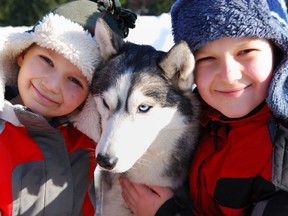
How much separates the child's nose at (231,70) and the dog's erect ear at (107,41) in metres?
0.57

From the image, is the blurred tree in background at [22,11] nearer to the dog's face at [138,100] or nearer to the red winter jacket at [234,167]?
the dog's face at [138,100]

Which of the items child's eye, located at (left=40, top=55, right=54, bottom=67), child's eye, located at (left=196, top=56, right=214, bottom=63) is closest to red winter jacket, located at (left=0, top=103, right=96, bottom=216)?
child's eye, located at (left=40, top=55, right=54, bottom=67)

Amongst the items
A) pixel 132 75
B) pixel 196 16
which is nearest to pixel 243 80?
pixel 196 16

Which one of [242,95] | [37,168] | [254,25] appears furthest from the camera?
[37,168]

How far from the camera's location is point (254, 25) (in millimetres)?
1557

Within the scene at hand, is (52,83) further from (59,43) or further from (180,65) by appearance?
(180,65)

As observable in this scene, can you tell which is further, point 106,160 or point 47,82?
point 47,82

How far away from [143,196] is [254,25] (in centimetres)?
91

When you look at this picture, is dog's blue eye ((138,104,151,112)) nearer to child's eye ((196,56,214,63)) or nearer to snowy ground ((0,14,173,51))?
child's eye ((196,56,214,63))

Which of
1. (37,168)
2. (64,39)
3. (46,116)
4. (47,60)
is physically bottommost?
(37,168)

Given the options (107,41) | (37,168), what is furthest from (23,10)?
(37,168)

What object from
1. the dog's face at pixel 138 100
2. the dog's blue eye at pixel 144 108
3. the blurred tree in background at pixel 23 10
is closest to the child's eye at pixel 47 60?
the dog's face at pixel 138 100

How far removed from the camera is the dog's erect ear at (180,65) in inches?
67.1

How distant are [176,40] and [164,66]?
13cm
